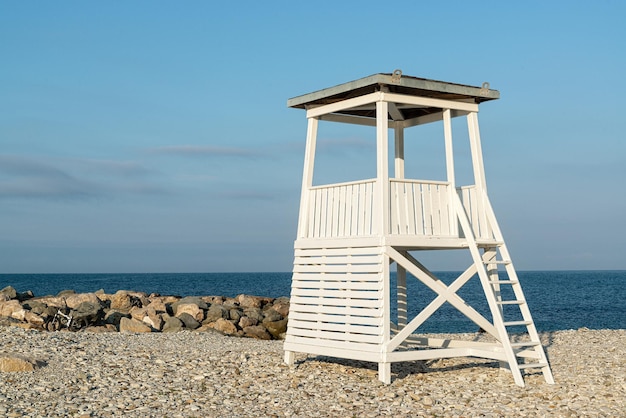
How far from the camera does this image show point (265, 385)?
12.0 meters

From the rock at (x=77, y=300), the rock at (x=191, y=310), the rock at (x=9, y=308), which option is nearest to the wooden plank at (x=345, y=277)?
the rock at (x=191, y=310)

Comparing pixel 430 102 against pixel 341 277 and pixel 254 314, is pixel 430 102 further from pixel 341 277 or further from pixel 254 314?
pixel 254 314

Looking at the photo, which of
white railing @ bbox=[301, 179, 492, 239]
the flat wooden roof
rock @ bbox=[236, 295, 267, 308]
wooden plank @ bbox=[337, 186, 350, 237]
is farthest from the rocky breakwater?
the flat wooden roof

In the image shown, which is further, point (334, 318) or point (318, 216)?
point (318, 216)

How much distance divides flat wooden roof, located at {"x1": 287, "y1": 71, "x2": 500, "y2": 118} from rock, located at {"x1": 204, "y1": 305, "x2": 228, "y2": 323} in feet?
35.3

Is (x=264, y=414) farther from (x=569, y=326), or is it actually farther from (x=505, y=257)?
(x=569, y=326)

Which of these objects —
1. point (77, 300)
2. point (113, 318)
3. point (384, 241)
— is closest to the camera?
point (384, 241)

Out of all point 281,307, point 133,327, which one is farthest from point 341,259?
point 281,307

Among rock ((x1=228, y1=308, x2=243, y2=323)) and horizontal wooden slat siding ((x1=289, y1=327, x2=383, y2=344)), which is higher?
rock ((x1=228, y1=308, x2=243, y2=323))

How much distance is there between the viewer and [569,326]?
133ft

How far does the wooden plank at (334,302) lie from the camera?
12.3 m

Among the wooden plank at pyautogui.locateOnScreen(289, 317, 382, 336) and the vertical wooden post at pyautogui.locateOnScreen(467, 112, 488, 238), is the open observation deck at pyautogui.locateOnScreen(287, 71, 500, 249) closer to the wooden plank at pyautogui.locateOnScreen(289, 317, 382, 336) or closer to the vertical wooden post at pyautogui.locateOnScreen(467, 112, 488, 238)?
the vertical wooden post at pyautogui.locateOnScreen(467, 112, 488, 238)

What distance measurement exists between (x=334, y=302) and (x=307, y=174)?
2.49m

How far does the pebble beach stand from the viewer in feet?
34.6
